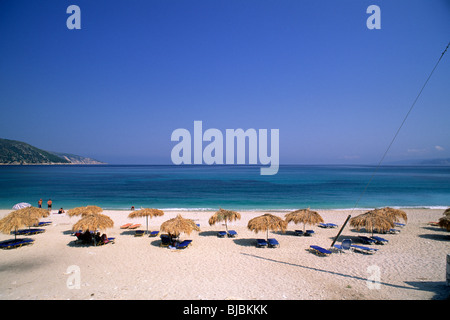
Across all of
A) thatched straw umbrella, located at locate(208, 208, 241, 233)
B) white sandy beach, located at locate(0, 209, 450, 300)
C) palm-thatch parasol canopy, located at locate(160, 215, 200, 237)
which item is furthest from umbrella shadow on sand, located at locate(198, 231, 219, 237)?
palm-thatch parasol canopy, located at locate(160, 215, 200, 237)

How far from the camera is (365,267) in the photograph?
8320mm

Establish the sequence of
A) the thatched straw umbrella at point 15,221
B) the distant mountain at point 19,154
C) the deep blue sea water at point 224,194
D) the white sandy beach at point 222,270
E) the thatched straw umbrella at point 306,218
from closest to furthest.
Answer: the white sandy beach at point 222,270 < the thatched straw umbrella at point 15,221 < the thatched straw umbrella at point 306,218 < the deep blue sea water at point 224,194 < the distant mountain at point 19,154

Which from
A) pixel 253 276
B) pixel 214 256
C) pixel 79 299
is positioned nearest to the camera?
pixel 79 299

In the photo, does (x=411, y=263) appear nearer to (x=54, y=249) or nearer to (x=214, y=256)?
(x=214, y=256)

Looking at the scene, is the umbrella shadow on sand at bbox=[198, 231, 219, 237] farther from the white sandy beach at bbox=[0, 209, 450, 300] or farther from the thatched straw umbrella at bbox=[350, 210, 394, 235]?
the thatched straw umbrella at bbox=[350, 210, 394, 235]

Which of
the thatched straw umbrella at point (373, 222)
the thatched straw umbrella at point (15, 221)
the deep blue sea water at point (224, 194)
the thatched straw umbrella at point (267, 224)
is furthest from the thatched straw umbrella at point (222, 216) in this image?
the deep blue sea water at point (224, 194)

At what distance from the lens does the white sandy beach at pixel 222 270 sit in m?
6.30

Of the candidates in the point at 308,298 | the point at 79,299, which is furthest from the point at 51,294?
the point at 308,298

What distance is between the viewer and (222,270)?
26.1 ft

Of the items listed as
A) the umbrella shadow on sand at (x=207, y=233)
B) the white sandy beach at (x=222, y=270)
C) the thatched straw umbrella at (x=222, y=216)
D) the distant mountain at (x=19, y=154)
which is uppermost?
the distant mountain at (x=19, y=154)

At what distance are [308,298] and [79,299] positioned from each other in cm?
627

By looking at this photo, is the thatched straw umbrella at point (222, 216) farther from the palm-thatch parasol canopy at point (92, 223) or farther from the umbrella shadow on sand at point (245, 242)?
the palm-thatch parasol canopy at point (92, 223)

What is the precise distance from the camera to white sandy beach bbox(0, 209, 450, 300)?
6.30m

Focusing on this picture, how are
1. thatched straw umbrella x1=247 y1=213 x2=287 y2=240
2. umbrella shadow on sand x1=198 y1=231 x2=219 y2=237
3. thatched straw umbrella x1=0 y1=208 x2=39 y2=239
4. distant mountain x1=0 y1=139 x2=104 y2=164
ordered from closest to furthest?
1. thatched straw umbrella x1=0 y1=208 x2=39 y2=239
2. thatched straw umbrella x1=247 y1=213 x2=287 y2=240
3. umbrella shadow on sand x1=198 y1=231 x2=219 y2=237
4. distant mountain x1=0 y1=139 x2=104 y2=164
